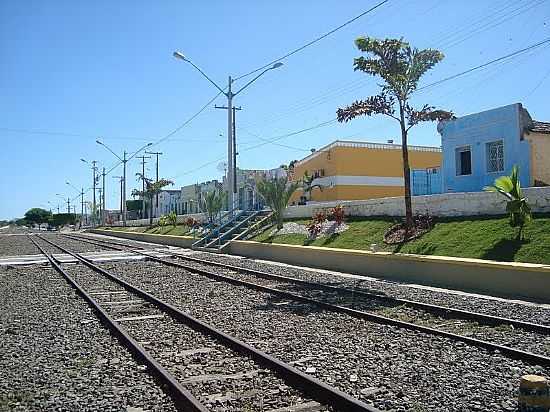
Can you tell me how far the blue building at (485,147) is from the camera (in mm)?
22922

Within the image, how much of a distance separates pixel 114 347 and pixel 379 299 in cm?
612

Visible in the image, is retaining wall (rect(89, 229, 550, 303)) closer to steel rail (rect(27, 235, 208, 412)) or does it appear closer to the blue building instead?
steel rail (rect(27, 235, 208, 412))

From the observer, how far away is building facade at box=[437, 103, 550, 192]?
899 inches

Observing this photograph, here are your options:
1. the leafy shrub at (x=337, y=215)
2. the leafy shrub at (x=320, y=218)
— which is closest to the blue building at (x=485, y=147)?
the leafy shrub at (x=337, y=215)

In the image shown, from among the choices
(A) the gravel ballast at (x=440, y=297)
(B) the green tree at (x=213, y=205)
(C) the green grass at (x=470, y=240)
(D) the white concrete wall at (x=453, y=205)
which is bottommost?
(A) the gravel ballast at (x=440, y=297)

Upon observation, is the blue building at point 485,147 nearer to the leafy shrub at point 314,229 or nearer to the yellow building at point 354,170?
the leafy shrub at point 314,229

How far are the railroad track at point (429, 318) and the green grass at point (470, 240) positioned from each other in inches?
149

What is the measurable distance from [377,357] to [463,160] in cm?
2131

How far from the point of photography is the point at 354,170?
4159 cm

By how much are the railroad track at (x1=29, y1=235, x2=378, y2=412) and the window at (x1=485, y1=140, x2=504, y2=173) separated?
18120 mm

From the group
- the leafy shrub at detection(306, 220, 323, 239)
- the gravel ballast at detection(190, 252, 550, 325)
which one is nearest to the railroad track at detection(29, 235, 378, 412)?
the gravel ballast at detection(190, 252, 550, 325)

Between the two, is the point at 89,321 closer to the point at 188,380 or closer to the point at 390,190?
the point at 188,380

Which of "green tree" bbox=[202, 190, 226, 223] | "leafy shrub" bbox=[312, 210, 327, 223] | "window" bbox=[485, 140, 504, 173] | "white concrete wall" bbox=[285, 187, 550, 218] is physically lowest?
"leafy shrub" bbox=[312, 210, 327, 223]

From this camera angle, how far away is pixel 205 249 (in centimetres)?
2994
